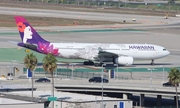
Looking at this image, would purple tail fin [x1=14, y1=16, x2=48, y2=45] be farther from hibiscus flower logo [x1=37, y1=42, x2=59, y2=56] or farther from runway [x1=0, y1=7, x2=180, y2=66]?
runway [x1=0, y1=7, x2=180, y2=66]

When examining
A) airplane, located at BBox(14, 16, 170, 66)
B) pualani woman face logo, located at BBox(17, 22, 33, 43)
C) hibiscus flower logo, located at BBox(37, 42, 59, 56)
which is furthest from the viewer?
pualani woman face logo, located at BBox(17, 22, 33, 43)

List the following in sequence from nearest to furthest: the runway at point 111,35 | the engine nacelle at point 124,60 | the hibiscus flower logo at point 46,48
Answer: the hibiscus flower logo at point 46,48, the engine nacelle at point 124,60, the runway at point 111,35

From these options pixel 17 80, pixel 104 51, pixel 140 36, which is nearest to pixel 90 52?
pixel 104 51

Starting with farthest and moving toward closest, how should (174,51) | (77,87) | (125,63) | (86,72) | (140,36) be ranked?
(140,36) < (174,51) < (125,63) < (86,72) < (77,87)

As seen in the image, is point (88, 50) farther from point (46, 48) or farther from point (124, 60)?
point (46, 48)

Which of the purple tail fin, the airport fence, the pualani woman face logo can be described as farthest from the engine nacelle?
the pualani woman face logo

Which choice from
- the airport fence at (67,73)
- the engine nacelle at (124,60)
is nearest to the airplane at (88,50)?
the engine nacelle at (124,60)

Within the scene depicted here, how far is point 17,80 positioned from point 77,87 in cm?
1000

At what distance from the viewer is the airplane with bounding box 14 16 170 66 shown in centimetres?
11694

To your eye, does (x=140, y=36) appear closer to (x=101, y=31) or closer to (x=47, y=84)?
(x=101, y=31)

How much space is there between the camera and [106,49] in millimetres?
119312

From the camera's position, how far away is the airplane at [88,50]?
117 metres

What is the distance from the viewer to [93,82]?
94.2m

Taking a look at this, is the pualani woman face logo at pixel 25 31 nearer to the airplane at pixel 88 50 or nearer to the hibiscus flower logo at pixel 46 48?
the airplane at pixel 88 50
